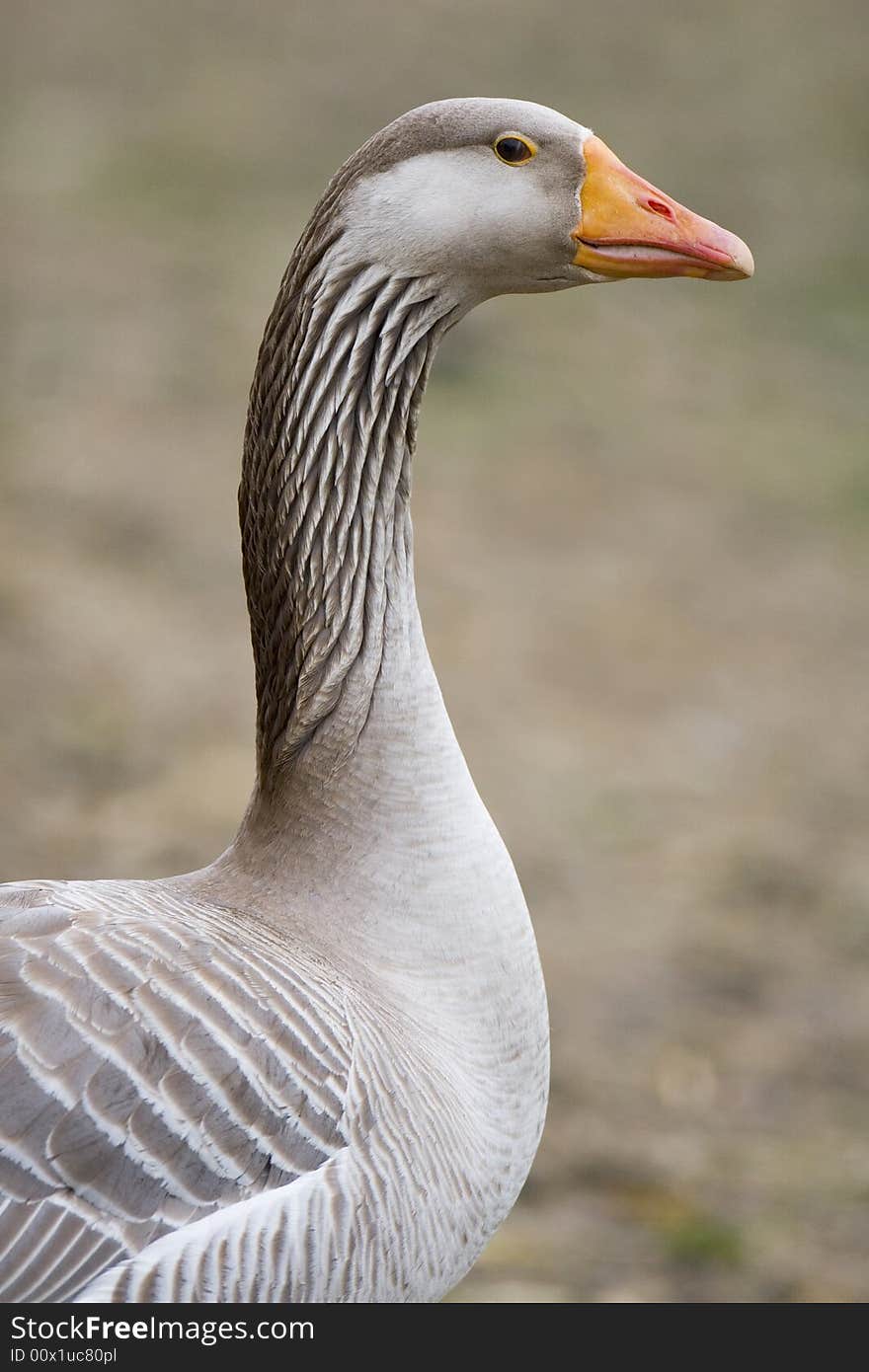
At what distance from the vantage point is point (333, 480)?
3.04 metres

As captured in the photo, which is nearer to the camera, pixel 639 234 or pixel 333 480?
pixel 639 234

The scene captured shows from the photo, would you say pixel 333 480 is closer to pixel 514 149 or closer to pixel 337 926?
pixel 514 149

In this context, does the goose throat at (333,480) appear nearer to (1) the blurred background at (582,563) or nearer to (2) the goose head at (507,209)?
(2) the goose head at (507,209)

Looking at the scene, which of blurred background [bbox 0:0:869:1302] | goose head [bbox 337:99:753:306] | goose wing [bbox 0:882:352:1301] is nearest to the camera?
goose wing [bbox 0:882:352:1301]

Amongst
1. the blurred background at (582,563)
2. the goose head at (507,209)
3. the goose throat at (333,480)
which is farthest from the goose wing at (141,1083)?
the blurred background at (582,563)

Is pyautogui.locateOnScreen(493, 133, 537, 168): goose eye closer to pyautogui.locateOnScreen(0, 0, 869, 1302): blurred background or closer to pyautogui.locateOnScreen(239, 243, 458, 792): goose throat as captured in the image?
pyautogui.locateOnScreen(239, 243, 458, 792): goose throat

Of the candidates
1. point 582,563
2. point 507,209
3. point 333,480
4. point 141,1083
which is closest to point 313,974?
point 141,1083

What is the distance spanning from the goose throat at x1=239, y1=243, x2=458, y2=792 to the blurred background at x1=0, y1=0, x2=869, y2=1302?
6.53ft

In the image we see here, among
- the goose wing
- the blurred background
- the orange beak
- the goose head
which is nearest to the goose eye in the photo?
the goose head

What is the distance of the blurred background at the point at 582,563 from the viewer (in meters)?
5.06

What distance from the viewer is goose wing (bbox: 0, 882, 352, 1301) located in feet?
8.45

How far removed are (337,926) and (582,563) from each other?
211 inches
